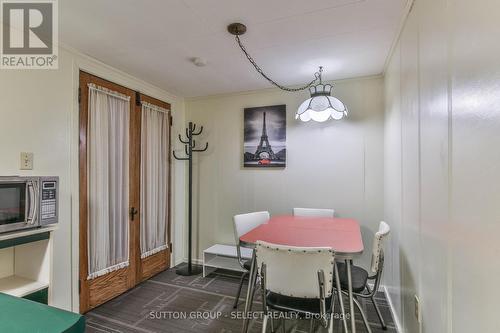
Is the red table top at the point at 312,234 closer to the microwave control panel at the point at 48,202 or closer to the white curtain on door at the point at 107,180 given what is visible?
the microwave control panel at the point at 48,202

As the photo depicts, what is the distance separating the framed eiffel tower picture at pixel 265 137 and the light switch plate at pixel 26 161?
2263 millimetres

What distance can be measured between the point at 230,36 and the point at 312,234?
1739mm

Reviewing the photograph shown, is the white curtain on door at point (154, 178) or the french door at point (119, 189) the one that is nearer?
the french door at point (119, 189)

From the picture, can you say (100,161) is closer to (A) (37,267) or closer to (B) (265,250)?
(A) (37,267)

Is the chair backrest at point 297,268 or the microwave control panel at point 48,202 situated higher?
the microwave control panel at point 48,202

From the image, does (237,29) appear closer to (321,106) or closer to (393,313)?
(321,106)

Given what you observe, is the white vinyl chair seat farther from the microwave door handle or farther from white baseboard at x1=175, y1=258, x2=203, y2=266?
white baseboard at x1=175, y1=258, x2=203, y2=266

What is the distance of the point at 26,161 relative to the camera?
6.66 ft

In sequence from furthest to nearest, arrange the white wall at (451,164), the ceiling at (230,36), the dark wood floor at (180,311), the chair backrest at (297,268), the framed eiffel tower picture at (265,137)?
the framed eiffel tower picture at (265,137)
the dark wood floor at (180,311)
the ceiling at (230,36)
the chair backrest at (297,268)
the white wall at (451,164)

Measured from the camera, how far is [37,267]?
1922 mm

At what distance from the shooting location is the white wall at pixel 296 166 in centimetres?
302

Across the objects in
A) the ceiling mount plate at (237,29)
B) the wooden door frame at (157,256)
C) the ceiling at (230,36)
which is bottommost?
the wooden door frame at (157,256)

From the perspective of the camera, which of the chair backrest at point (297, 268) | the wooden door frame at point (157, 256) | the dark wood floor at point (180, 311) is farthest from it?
the wooden door frame at point (157, 256)

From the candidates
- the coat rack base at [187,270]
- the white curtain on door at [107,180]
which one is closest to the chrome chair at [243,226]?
the coat rack base at [187,270]
